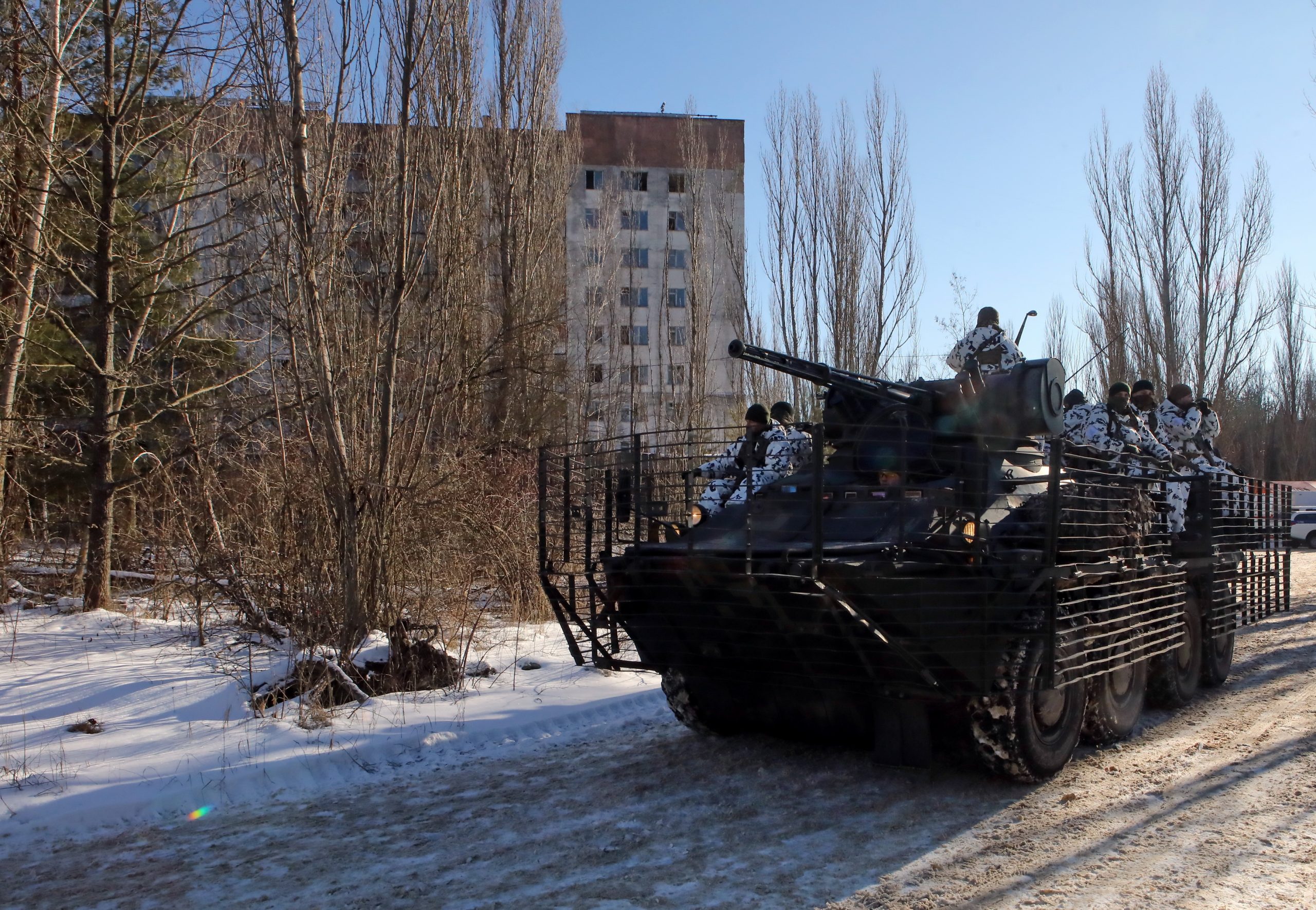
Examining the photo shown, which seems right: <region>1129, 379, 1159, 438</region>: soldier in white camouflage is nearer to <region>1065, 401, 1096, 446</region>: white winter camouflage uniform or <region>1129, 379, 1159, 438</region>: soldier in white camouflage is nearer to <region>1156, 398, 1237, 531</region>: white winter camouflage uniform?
<region>1156, 398, 1237, 531</region>: white winter camouflage uniform

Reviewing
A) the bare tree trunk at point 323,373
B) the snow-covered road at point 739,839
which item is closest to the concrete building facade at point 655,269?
the bare tree trunk at point 323,373

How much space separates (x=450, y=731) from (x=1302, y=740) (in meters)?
5.06

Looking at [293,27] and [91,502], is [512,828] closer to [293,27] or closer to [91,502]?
[293,27]

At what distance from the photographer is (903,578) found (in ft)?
15.7

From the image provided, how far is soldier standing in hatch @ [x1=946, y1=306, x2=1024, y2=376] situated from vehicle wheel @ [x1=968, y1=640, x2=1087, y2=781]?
7.24ft

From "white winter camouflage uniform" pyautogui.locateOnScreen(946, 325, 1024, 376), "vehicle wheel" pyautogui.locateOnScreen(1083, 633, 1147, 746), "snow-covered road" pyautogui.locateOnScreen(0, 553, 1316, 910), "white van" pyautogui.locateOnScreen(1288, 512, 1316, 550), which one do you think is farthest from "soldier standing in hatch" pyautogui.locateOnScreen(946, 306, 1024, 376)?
"white van" pyautogui.locateOnScreen(1288, 512, 1316, 550)

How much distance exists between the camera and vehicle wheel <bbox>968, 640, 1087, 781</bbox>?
5074mm

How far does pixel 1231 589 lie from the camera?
28.1ft

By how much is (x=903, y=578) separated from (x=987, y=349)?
2.85 m

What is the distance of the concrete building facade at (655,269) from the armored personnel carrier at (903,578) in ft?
48.6

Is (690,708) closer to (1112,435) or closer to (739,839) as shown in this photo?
(739,839)

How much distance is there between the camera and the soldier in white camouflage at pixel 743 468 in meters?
6.41

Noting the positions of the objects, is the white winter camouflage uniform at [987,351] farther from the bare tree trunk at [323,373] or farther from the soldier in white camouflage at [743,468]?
the bare tree trunk at [323,373]

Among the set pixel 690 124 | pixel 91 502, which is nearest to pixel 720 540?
pixel 91 502
